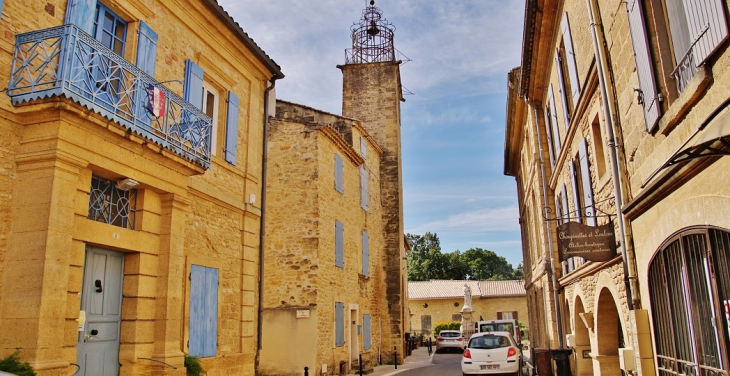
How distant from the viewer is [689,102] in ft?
15.5

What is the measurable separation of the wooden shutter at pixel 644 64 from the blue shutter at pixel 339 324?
12047 millimetres

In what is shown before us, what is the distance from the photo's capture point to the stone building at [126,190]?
5676mm

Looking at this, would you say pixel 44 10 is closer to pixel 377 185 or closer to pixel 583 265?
pixel 583 265

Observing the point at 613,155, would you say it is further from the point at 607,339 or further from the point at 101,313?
the point at 101,313

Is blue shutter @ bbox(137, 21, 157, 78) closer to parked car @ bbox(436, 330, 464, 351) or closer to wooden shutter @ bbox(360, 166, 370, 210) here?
wooden shutter @ bbox(360, 166, 370, 210)

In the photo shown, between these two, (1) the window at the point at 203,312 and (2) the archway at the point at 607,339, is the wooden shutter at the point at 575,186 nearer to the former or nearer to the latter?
(2) the archway at the point at 607,339

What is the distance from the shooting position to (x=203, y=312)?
8477 mm

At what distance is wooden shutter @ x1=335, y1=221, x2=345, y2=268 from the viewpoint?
1691 cm

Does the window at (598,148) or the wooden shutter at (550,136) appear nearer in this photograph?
the window at (598,148)

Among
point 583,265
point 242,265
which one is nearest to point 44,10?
point 242,265

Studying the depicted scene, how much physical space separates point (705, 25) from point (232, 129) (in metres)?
7.47

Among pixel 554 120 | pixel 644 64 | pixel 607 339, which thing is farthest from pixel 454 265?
pixel 644 64

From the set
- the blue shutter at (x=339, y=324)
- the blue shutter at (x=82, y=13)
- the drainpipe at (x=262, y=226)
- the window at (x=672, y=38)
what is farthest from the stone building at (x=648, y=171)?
the blue shutter at (x=339, y=324)

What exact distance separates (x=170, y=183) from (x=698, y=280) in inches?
255
